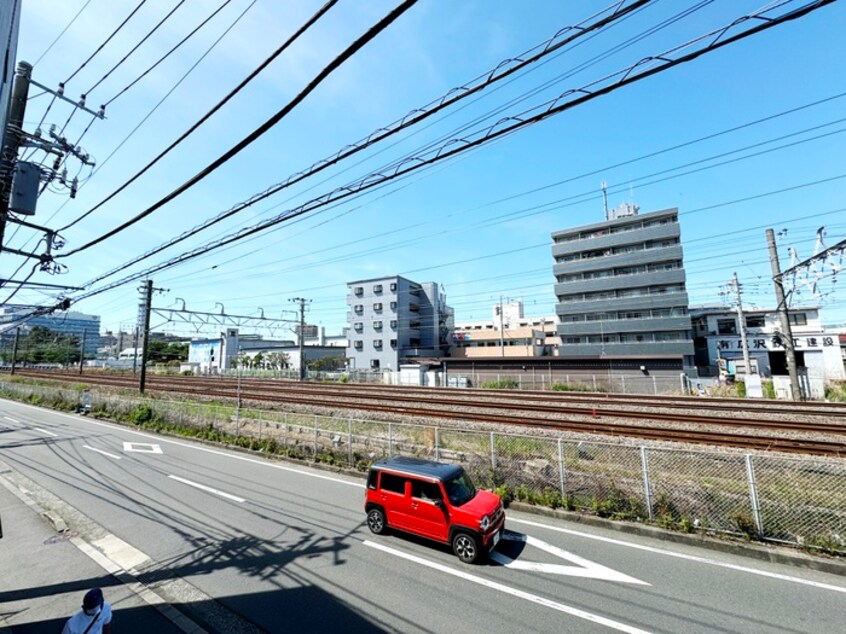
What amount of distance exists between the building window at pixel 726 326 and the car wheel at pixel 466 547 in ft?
176

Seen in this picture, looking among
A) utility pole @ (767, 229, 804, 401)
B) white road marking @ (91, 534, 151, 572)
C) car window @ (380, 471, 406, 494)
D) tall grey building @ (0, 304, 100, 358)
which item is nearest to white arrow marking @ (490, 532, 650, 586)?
car window @ (380, 471, 406, 494)

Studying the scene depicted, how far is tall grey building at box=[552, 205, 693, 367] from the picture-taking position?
134 feet

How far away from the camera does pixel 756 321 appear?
46.4m

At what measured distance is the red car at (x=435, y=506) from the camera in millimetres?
6465

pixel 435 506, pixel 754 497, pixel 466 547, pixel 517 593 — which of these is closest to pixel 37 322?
pixel 435 506

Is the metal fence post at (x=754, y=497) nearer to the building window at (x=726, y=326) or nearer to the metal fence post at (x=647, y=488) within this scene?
the metal fence post at (x=647, y=488)

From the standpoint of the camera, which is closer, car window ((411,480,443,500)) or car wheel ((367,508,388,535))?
car window ((411,480,443,500))

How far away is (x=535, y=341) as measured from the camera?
207ft

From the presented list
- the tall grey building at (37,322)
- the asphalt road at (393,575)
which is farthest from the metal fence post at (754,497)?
the tall grey building at (37,322)

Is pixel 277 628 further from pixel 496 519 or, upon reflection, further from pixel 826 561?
pixel 826 561

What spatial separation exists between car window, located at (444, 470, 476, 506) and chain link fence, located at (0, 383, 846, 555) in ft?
7.71

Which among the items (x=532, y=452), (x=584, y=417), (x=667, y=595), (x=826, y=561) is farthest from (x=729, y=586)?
(x=584, y=417)

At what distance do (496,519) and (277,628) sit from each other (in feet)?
12.6

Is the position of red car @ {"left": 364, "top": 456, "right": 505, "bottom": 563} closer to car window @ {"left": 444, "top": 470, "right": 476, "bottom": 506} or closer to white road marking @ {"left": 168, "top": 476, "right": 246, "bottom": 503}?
car window @ {"left": 444, "top": 470, "right": 476, "bottom": 506}
